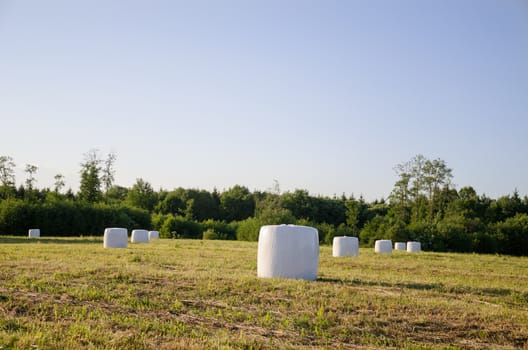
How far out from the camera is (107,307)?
7.05m

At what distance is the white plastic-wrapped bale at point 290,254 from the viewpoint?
1005 centimetres

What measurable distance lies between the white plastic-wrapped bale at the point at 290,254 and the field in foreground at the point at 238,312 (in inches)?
20.1

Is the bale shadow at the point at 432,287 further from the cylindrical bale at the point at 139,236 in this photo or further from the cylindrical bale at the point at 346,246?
the cylindrical bale at the point at 139,236

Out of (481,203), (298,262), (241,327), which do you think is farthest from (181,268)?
(481,203)


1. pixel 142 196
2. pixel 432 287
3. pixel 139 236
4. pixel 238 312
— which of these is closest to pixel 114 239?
pixel 139 236

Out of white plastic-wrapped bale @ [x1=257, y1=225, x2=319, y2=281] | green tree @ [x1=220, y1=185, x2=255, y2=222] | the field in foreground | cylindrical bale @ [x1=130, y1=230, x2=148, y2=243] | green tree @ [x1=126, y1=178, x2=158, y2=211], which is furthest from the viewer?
green tree @ [x1=220, y1=185, x2=255, y2=222]

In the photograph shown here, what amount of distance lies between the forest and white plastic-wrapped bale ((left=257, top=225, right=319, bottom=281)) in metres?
25.8

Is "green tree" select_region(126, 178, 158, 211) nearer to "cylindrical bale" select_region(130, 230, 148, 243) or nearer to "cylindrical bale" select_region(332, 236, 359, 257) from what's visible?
"cylindrical bale" select_region(130, 230, 148, 243)

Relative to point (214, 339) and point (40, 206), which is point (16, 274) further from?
point (40, 206)

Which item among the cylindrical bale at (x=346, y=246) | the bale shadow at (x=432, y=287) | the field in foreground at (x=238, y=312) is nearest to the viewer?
the field in foreground at (x=238, y=312)

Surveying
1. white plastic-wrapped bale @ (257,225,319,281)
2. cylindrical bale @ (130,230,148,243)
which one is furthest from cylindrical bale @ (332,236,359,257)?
cylindrical bale @ (130,230,148,243)

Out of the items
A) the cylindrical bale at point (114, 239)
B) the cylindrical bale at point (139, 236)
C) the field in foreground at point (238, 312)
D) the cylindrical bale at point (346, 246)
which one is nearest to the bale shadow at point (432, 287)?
the field in foreground at point (238, 312)

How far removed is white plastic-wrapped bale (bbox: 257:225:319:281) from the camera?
10047mm

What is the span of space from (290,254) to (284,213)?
34688 mm
